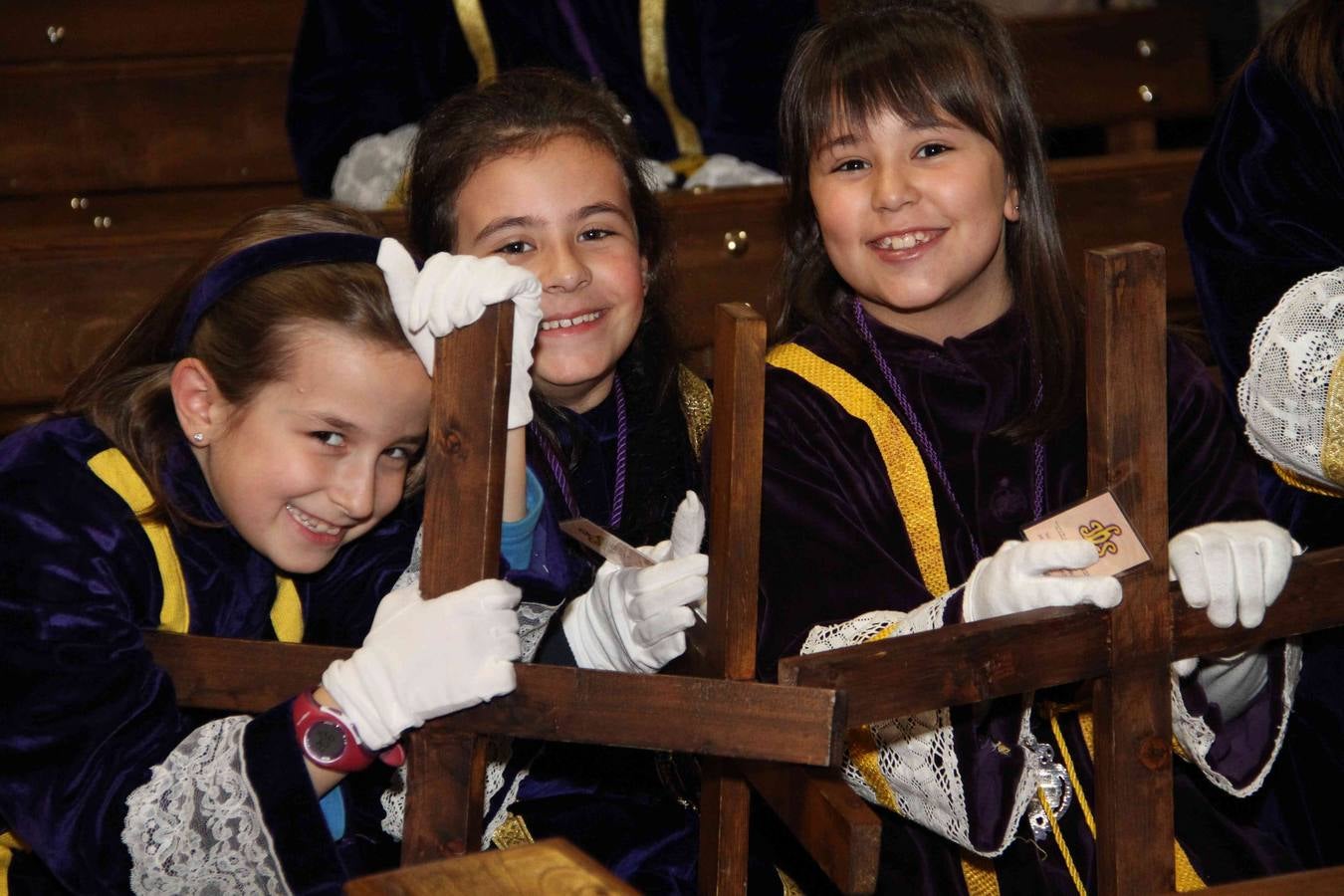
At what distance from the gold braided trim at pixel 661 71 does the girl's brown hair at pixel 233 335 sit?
1.52 m

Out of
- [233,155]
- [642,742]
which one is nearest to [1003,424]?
[642,742]

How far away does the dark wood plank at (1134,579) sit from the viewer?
1384 millimetres

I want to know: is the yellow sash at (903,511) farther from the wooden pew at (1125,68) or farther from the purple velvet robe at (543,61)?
the wooden pew at (1125,68)

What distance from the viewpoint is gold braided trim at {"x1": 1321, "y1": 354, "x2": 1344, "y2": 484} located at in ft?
5.67

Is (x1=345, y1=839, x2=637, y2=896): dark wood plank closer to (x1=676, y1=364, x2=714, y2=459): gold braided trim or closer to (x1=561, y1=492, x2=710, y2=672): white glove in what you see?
(x1=561, y1=492, x2=710, y2=672): white glove

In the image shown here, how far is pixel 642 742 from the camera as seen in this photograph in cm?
135

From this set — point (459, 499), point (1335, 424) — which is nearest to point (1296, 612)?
point (1335, 424)

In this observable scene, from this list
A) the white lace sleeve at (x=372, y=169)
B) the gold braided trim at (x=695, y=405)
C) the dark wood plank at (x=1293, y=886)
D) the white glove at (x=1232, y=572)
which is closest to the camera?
the dark wood plank at (x=1293, y=886)

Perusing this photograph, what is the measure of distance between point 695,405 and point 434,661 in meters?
0.81

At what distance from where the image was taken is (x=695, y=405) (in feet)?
6.99

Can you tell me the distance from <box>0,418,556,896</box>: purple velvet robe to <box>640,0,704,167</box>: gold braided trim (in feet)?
5.40

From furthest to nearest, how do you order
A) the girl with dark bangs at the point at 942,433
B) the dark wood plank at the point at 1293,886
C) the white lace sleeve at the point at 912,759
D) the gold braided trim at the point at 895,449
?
the gold braided trim at the point at 895,449 → the girl with dark bangs at the point at 942,433 → the white lace sleeve at the point at 912,759 → the dark wood plank at the point at 1293,886

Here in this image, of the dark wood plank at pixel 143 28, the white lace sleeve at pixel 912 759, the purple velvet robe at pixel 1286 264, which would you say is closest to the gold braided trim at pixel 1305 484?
the purple velvet robe at pixel 1286 264

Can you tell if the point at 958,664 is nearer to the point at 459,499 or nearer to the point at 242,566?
the point at 459,499
